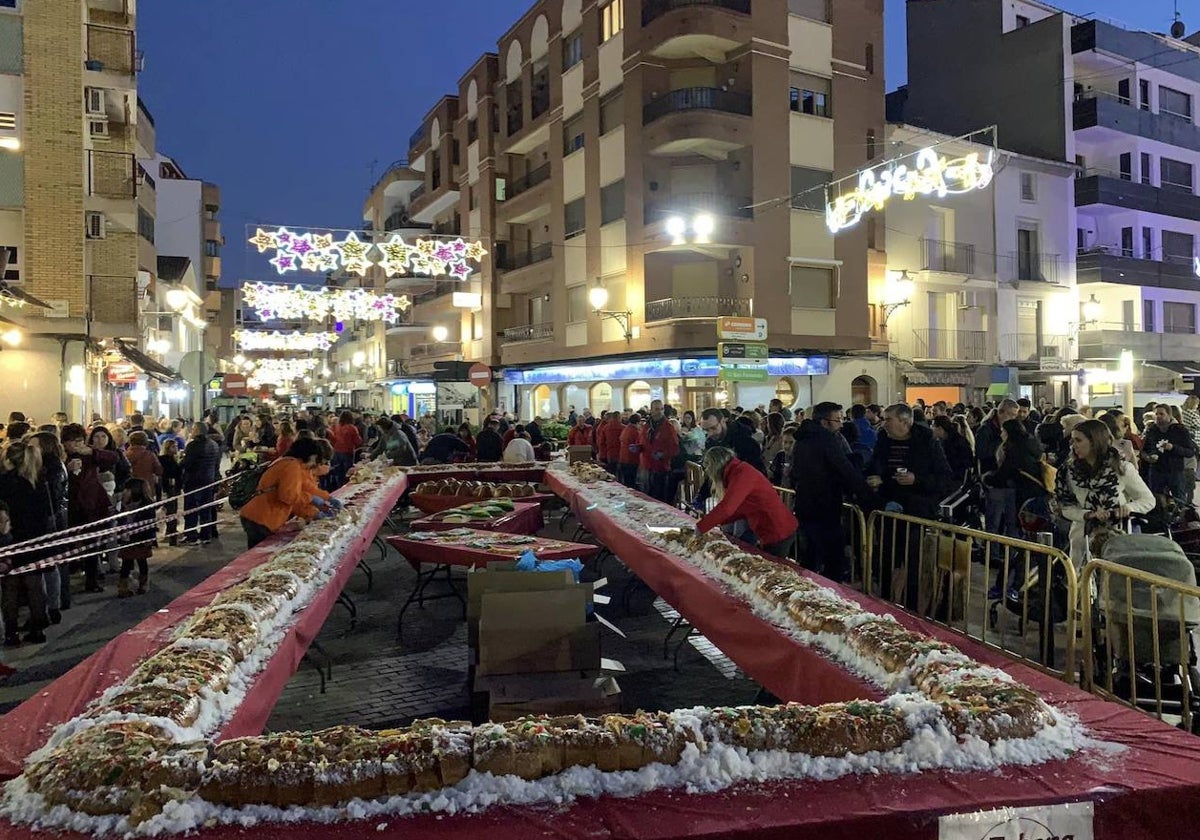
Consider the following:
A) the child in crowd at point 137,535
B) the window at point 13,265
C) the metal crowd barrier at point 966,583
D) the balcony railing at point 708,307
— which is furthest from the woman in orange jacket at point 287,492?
the balcony railing at point 708,307

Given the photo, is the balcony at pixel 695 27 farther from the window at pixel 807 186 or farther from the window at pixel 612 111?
the window at pixel 807 186

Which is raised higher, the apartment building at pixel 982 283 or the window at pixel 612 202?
the window at pixel 612 202

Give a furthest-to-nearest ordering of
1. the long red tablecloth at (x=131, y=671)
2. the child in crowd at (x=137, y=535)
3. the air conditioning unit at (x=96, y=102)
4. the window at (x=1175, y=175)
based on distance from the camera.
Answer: the window at (x=1175, y=175) → the air conditioning unit at (x=96, y=102) → the child in crowd at (x=137, y=535) → the long red tablecloth at (x=131, y=671)

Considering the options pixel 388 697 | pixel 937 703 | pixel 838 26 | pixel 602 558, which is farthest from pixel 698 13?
pixel 937 703

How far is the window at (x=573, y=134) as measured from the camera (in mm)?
32438

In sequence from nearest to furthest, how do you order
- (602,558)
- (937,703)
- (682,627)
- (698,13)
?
1. (937,703)
2. (682,627)
3. (602,558)
4. (698,13)

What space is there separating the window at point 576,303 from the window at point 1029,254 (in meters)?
16.6

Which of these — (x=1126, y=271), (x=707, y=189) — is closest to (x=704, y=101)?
(x=707, y=189)

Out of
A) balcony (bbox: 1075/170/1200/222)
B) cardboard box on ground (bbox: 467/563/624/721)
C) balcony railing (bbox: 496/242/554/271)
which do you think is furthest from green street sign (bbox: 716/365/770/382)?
balcony (bbox: 1075/170/1200/222)

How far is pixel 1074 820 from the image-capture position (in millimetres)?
2676

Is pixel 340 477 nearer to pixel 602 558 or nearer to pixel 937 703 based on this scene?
pixel 602 558

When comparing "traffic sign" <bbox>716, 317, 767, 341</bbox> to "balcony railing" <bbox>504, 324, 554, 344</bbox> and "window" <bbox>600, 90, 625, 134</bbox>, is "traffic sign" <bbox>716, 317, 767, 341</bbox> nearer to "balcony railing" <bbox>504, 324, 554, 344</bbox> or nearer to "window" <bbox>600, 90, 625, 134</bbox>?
"window" <bbox>600, 90, 625, 134</bbox>

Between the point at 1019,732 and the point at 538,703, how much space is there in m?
2.33

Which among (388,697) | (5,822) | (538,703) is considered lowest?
(388,697)
